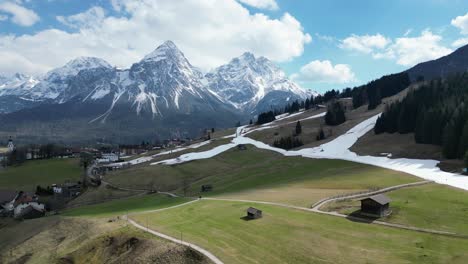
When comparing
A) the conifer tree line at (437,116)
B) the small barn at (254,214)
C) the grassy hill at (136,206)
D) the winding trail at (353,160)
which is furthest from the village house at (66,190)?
the conifer tree line at (437,116)

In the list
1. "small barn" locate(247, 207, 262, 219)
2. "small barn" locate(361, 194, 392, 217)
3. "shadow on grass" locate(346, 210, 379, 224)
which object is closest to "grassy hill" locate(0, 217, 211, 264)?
"small barn" locate(247, 207, 262, 219)

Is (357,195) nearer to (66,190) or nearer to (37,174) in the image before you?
(66,190)

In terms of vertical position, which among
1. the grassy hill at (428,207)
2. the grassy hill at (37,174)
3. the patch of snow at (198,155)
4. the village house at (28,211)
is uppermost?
the patch of snow at (198,155)

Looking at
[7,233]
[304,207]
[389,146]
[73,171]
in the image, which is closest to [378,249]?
[304,207]

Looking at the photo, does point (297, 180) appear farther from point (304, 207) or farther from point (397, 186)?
point (304, 207)

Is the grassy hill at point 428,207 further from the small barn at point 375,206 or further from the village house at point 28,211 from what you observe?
the village house at point 28,211
